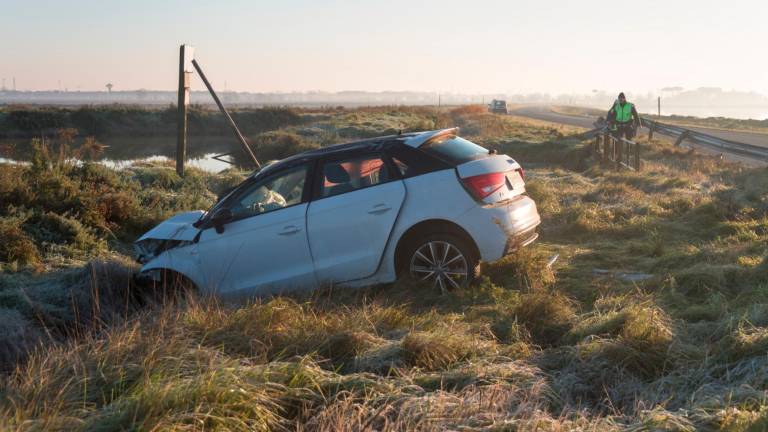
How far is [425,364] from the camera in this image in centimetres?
504

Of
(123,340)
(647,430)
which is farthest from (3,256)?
(647,430)

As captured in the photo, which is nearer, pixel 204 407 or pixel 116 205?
pixel 204 407

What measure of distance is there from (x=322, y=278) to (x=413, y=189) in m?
1.25

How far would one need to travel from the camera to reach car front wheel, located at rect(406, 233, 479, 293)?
739 centimetres

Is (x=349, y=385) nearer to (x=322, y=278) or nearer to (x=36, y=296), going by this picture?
(x=322, y=278)

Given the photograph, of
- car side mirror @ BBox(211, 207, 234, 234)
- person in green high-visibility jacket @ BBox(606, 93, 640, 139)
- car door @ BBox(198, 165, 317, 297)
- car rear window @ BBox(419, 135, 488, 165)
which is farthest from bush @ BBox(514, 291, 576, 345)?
person in green high-visibility jacket @ BBox(606, 93, 640, 139)

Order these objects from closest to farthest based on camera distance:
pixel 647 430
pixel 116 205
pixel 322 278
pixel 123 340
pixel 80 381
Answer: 1. pixel 647 430
2. pixel 80 381
3. pixel 123 340
4. pixel 322 278
5. pixel 116 205

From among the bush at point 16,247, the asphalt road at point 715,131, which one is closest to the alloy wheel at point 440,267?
the bush at point 16,247

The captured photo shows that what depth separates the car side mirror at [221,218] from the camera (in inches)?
301

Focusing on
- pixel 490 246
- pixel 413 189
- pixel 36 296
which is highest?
pixel 413 189

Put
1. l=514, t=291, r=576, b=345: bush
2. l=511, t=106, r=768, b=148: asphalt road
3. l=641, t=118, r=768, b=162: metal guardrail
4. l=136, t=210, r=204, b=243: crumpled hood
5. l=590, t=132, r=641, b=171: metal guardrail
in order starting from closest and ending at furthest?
l=514, t=291, r=576, b=345: bush, l=136, t=210, r=204, b=243: crumpled hood, l=641, t=118, r=768, b=162: metal guardrail, l=590, t=132, r=641, b=171: metal guardrail, l=511, t=106, r=768, b=148: asphalt road

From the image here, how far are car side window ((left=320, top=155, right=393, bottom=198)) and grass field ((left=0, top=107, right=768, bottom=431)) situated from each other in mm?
1038

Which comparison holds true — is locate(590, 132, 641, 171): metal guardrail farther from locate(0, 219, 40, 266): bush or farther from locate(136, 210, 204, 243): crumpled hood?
locate(0, 219, 40, 266): bush

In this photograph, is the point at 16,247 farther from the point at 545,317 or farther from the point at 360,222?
the point at 545,317
